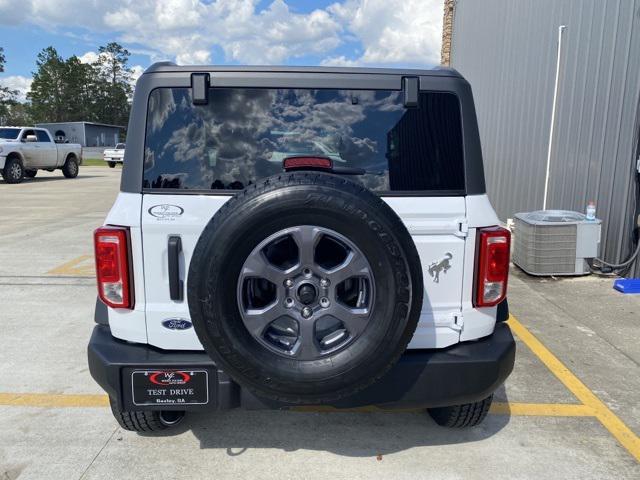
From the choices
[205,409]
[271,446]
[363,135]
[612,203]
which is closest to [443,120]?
[363,135]

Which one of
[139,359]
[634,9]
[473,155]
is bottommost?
[139,359]

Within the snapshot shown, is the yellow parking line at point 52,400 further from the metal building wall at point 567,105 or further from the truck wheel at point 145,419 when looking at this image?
the metal building wall at point 567,105

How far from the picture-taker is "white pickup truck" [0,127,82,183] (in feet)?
60.6

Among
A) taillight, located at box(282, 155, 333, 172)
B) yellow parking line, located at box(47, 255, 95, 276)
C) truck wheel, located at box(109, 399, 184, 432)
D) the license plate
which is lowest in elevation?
yellow parking line, located at box(47, 255, 95, 276)

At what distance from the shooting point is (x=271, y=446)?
2986 mm

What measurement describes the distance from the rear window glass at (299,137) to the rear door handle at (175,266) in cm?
27

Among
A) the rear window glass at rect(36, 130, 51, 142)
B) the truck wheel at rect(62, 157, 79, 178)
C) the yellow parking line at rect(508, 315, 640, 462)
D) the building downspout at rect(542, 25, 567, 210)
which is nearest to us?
the yellow parking line at rect(508, 315, 640, 462)

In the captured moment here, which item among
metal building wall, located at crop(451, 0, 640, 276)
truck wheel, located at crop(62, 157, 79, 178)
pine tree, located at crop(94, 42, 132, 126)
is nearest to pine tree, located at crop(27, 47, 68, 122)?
pine tree, located at crop(94, 42, 132, 126)

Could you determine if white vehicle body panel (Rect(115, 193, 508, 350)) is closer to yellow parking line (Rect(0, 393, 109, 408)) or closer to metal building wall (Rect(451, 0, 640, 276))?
yellow parking line (Rect(0, 393, 109, 408))

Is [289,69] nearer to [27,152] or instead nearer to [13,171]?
[13,171]

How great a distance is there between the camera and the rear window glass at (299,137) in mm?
2531

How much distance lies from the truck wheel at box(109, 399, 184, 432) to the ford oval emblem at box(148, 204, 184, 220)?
1.09 m

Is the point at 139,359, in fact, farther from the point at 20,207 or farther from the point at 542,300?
the point at 20,207

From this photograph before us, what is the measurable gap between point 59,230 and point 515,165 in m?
8.63
